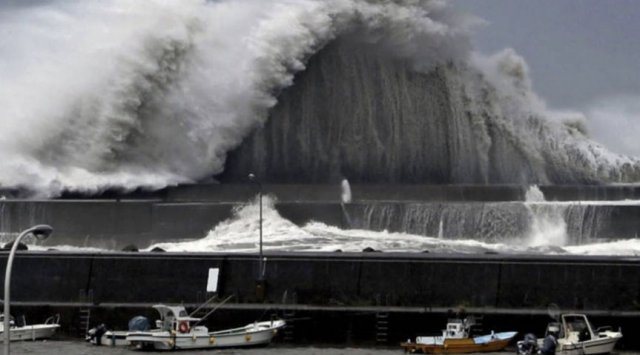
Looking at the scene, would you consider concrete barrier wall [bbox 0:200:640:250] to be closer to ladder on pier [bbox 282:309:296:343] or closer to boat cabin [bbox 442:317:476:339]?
ladder on pier [bbox 282:309:296:343]

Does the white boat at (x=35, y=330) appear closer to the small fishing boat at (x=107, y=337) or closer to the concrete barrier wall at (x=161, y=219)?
the small fishing boat at (x=107, y=337)

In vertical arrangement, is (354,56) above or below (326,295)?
above

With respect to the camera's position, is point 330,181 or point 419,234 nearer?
point 419,234

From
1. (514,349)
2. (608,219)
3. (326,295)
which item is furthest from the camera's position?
(608,219)

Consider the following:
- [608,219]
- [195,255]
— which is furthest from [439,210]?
[195,255]

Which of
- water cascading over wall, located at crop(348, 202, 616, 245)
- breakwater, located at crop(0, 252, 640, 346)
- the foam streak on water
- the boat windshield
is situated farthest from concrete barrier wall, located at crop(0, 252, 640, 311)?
water cascading over wall, located at crop(348, 202, 616, 245)

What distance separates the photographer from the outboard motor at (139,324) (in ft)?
88.9

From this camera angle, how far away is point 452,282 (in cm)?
2717

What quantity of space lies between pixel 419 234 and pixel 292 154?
25.4ft

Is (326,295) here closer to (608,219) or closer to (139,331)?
(139,331)

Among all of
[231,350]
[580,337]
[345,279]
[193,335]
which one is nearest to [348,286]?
[345,279]

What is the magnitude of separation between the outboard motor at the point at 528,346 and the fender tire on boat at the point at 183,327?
5314mm

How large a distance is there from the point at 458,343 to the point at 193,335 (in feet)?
13.9

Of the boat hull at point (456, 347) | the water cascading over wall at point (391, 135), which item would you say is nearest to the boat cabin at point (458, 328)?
the boat hull at point (456, 347)
